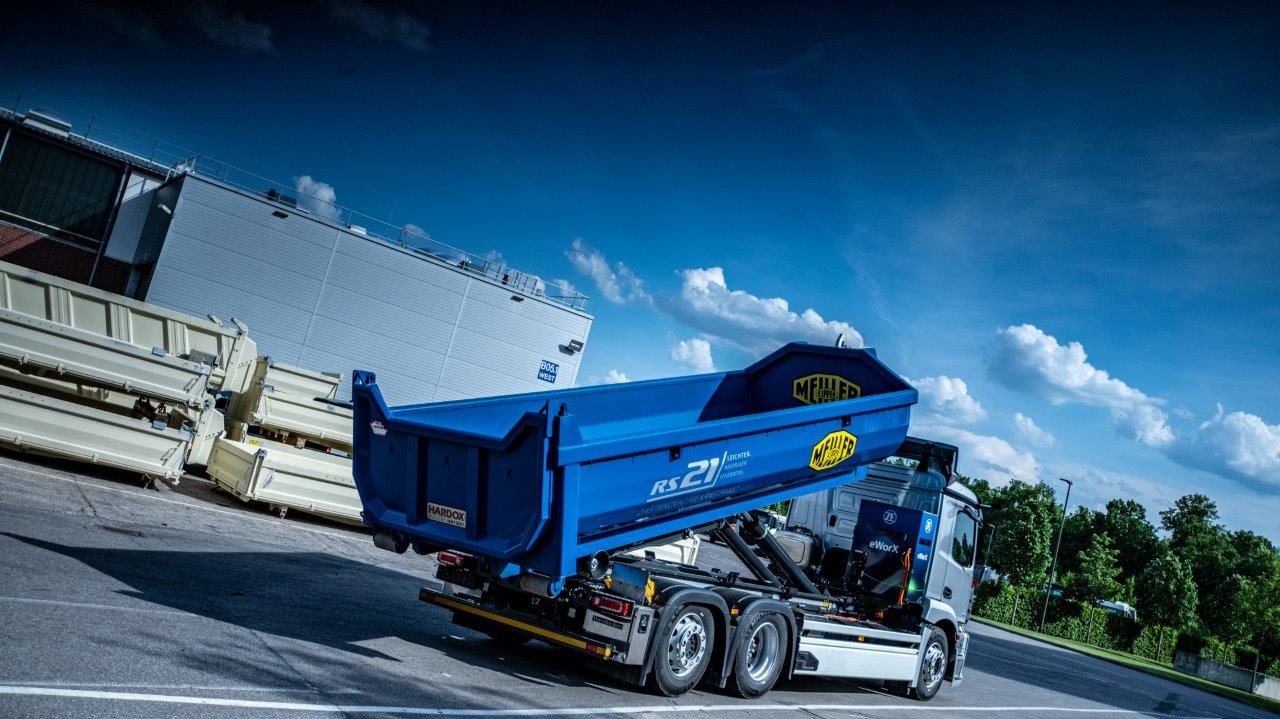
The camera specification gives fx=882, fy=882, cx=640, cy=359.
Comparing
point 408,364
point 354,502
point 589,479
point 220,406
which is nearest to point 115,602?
point 589,479

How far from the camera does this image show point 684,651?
769 centimetres

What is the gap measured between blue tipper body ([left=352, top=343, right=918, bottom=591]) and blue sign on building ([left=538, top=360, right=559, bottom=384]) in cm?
2489

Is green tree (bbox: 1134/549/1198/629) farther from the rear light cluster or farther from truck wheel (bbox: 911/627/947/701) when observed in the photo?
the rear light cluster

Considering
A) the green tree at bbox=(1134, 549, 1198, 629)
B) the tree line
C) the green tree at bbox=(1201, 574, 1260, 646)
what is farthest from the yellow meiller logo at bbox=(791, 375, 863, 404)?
the green tree at bbox=(1201, 574, 1260, 646)

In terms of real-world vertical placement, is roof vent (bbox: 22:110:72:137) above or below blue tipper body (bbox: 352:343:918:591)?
above

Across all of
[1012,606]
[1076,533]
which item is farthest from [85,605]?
[1076,533]

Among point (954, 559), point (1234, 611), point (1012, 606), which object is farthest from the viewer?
point (1234, 611)

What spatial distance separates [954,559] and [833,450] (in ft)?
12.6

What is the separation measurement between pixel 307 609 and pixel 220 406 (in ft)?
37.8

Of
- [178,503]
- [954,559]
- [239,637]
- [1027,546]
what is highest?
[1027,546]

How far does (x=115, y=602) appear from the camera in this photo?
6770 mm

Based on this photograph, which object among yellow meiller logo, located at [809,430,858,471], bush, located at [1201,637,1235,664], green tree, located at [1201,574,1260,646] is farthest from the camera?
green tree, located at [1201,574,1260,646]

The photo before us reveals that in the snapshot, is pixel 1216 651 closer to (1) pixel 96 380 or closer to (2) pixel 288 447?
(2) pixel 288 447

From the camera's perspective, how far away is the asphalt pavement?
5.17 meters
